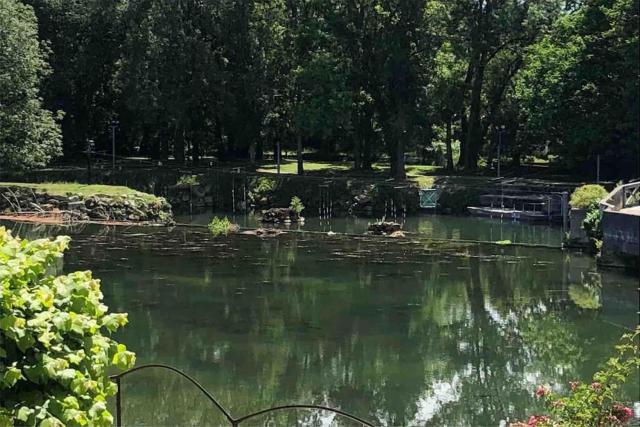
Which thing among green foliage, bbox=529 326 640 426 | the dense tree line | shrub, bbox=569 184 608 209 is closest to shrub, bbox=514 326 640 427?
green foliage, bbox=529 326 640 426

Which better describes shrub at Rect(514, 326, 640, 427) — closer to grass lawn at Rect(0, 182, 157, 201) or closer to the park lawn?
grass lawn at Rect(0, 182, 157, 201)

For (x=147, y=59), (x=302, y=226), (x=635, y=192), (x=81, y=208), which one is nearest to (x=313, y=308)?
(x=635, y=192)

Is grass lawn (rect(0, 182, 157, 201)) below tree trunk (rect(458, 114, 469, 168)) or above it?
below

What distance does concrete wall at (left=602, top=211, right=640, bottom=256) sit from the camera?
2717 cm

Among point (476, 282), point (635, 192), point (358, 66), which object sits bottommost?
point (476, 282)

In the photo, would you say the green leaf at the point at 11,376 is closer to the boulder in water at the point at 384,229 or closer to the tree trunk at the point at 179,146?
the boulder in water at the point at 384,229

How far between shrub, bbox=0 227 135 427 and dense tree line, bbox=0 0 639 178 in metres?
46.0

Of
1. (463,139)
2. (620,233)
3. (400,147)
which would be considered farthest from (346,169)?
(620,233)

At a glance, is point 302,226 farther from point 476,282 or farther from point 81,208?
point 476,282

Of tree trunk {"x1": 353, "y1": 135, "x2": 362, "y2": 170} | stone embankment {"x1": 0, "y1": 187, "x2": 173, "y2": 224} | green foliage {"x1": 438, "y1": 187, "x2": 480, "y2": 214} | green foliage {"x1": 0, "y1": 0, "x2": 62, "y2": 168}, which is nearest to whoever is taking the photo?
stone embankment {"x1": 0, "y1": 187, "x2": 173, "y2": 224}

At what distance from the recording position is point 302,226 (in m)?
45.6

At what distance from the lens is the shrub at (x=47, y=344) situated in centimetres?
479

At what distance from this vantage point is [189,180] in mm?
55594

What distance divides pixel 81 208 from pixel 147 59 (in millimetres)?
16337
